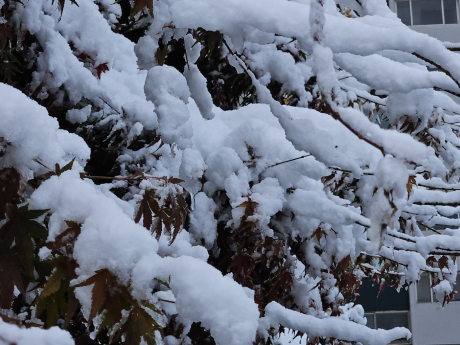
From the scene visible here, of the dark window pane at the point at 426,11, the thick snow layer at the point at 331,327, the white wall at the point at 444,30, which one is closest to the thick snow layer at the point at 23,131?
the thick snow layer at the point at 331,327

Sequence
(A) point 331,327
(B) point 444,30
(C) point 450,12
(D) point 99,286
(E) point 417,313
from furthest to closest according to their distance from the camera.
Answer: (C) point 450,12 → (B) point 444,30 → (E) point 417,313 → (A) point 331,327 → (D) point 99,286

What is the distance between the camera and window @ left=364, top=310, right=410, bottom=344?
11391mm

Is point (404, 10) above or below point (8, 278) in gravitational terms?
below

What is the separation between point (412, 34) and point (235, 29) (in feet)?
1.46

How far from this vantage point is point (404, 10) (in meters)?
12.4

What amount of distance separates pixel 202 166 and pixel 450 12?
12985 mm

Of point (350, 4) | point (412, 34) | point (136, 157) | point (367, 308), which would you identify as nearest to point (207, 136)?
point (136, 157)

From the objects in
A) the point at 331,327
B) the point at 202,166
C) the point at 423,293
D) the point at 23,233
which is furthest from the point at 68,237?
the point at 423,293

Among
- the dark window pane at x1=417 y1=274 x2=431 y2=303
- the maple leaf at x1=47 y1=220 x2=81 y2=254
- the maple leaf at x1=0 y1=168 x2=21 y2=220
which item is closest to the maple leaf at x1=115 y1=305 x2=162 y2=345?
the maple leaf at x1=47 y1=220 x2=81 y2=254

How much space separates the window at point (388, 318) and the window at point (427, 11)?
7543mm

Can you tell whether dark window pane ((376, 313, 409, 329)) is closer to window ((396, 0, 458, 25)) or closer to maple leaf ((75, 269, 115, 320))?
window ((396, 0, 458, 25))

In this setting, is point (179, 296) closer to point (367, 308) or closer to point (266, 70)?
point (266, 70)

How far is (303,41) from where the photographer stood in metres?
1.12

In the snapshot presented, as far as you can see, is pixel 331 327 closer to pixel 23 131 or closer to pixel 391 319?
pixel 23 131
